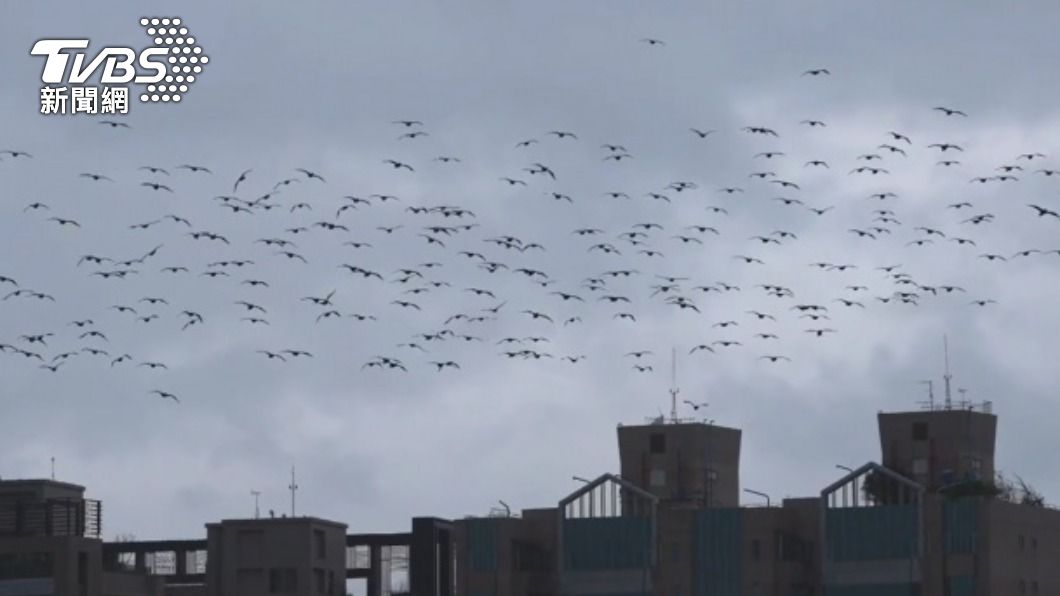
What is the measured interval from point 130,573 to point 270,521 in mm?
14068

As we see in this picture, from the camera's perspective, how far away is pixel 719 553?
158m

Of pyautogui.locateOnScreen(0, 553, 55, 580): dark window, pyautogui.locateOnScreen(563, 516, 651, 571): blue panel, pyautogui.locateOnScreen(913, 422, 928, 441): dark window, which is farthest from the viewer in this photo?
pyautogui.locateOnScreen(913, 422, 928, 441): dark window

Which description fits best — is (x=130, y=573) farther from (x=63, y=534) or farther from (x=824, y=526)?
(x=824, y=526)

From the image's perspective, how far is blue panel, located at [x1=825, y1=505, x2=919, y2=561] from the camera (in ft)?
500

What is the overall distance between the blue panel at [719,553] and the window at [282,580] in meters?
34.2

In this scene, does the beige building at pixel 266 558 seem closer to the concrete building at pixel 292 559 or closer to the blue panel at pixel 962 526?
the concrete building at pixel 292 559

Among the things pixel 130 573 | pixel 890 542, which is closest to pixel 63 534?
pixel 130 573

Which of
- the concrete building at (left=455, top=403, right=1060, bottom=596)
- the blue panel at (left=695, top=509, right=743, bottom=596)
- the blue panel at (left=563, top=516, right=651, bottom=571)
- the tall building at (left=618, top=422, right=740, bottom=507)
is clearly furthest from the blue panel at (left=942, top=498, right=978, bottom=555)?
the tall building at (left=618, top=422, right=740, bottom=507)

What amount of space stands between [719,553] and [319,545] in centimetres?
3657

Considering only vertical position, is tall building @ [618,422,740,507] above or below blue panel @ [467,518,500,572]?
above

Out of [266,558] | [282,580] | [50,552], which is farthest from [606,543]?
[50,552]

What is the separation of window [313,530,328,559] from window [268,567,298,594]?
8.84 ft

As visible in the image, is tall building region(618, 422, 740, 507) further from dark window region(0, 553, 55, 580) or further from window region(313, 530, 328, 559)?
dark window region(0, 553, 55, 580)

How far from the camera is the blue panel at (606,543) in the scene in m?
160
